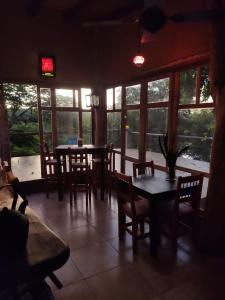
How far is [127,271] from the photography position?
2285 mm

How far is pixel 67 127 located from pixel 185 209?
3.45m

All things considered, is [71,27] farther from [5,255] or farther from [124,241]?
[5,255]

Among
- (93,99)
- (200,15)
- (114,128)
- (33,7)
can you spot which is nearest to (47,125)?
(93,99)

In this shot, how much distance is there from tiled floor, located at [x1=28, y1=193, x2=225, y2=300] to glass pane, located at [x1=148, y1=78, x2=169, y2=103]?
2213 mm

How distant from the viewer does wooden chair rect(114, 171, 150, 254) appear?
2551 millimetres

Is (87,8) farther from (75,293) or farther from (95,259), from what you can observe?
(75,293)

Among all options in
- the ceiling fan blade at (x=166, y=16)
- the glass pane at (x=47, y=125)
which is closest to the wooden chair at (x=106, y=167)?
the glass pane at (x=47, y=125)

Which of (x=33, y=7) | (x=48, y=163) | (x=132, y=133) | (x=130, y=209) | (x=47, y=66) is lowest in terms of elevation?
(x=130, y=209)

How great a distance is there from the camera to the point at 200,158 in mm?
3074

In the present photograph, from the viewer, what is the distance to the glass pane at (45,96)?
472 cm

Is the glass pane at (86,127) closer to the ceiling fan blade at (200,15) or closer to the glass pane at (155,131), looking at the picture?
the glass pane at (155,131)

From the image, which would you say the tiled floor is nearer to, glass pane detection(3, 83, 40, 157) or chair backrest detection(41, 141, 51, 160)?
chair backrest detection(41, 141, 51, 160)

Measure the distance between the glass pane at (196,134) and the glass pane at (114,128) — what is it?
6.07 ft

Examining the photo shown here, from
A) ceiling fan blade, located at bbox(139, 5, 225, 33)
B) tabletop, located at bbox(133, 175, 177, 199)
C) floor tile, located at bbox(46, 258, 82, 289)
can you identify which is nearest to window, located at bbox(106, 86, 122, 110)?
tabletop, located at bbox(133, 175, 177, 199)
